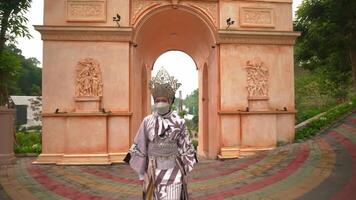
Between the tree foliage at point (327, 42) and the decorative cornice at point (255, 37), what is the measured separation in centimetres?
373

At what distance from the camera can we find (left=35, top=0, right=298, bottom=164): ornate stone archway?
34.6 ft

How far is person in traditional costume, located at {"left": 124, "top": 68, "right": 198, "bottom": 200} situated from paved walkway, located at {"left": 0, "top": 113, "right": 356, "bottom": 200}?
274 centimetres

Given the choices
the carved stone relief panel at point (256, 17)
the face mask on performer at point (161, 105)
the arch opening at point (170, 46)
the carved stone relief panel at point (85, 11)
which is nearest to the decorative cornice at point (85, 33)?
the carved stone relief panel at point (85, 11)

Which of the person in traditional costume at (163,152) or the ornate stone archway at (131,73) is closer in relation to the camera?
the person in traditional costume at (163,152)

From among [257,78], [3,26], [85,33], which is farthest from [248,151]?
[3,26]

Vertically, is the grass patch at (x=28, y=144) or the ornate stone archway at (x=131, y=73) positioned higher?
the ornate stone archway at (x=131, y=73)

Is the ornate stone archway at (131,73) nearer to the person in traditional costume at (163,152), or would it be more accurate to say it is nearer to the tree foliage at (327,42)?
the tree foliage at (327,42)

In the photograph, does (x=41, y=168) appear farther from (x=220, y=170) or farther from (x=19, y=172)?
(x=220, y=170)

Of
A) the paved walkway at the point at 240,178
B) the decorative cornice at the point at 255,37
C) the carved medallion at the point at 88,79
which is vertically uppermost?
the decorative cornice at the point at 255,37

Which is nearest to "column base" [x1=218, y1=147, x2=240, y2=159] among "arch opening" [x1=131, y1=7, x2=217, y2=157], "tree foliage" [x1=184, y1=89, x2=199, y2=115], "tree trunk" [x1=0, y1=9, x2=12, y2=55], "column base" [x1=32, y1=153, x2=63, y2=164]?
"arch opening" [x1=131, y1=7, x2=217, y2=157]

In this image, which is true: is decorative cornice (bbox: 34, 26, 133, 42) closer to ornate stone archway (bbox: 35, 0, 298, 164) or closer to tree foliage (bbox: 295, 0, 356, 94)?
ornate stone archway (bbox: 35, 0, 298, 164)

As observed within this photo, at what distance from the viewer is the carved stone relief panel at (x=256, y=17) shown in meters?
11.3

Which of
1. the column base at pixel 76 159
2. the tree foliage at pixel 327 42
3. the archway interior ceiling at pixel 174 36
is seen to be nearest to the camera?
the column base at pixel 76 159

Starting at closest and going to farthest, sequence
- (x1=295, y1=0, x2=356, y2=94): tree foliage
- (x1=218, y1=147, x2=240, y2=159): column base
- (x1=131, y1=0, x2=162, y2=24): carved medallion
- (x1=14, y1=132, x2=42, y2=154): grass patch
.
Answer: (x1=218, y1=147, x2=240, y2=159): column base < (x1=131, y1=0, x2=162, y2=24): carved medallion < (x1=14, y1=132, x2=42, y2=154): grass patch < (x1=295, y1=0, x2=356, y2=94): tree foliage
